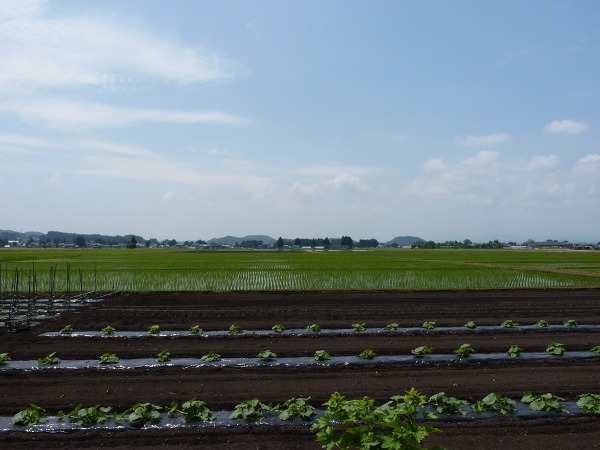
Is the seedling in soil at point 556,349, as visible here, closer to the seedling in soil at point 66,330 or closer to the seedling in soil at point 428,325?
the seedling in soil at point 428,325

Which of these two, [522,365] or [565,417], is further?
[522,365]

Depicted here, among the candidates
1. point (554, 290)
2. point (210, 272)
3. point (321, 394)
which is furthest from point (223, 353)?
point (210, 272)

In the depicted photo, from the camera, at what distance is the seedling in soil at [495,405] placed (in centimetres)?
756

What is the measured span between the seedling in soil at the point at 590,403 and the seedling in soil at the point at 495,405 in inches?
42.5

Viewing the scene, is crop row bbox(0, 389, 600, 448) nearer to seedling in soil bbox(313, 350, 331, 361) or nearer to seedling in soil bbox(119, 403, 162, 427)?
seedling in soil bbox(119, 403, 162, 427)

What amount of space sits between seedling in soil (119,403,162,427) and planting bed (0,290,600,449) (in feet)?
0.98

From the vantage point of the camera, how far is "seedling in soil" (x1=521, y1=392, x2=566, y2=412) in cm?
764

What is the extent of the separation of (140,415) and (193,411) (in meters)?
0.80

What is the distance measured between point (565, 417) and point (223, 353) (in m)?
7.17

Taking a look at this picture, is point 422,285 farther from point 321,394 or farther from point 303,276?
point 321,394

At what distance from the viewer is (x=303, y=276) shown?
30203 millimetres

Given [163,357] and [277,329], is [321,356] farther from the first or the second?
[163,357]

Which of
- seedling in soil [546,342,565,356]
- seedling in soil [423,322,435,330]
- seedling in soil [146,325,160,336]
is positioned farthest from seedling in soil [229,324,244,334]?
seedling in soil [546,342,565,356]

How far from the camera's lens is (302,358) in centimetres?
1092
